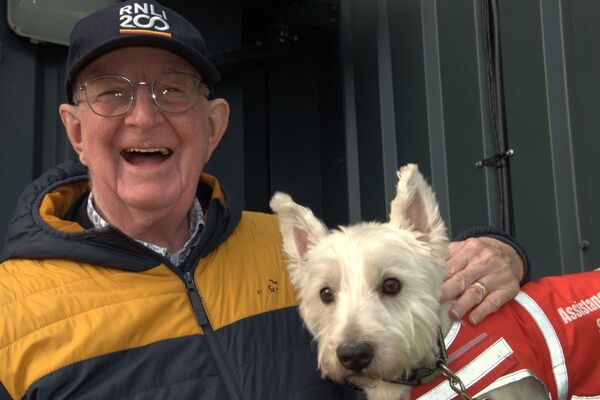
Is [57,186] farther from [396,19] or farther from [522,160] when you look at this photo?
[396,19]

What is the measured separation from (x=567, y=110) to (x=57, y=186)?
211cm

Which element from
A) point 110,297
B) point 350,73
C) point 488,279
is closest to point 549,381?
point 488,279

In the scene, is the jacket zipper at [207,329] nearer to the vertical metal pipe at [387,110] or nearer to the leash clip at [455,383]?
the leash clip at [455,383]

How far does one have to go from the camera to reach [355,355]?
1.91 m

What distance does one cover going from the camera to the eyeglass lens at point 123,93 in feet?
7.33

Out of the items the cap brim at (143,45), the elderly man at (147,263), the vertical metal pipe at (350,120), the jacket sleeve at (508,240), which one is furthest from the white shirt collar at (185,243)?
the vertical metal pipe at (350,120)

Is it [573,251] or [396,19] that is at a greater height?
[396,19]

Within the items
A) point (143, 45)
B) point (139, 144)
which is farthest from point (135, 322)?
Result: point (143, 45)

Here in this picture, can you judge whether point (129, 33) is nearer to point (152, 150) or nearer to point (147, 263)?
point (152, 150)

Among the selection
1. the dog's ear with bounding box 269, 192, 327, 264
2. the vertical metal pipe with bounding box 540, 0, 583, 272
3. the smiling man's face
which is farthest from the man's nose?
the vertical metal pipe with bounding box 540, 0, 583, 272

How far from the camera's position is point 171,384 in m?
1.93

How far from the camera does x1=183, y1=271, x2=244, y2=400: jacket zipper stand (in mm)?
1965

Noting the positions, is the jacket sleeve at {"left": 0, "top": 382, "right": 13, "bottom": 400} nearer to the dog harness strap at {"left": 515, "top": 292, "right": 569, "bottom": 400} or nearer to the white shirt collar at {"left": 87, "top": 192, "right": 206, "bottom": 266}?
the white shirt collar at {"left": 87, "top": 192, "right": 206, "bottom": 266}

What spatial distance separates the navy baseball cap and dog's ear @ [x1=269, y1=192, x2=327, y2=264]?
0.63 m
